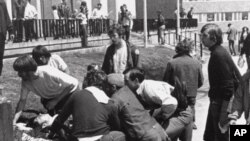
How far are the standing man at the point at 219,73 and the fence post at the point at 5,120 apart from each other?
2450 millimetres

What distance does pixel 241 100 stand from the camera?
510 cm

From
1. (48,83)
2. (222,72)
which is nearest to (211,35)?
(222,72)

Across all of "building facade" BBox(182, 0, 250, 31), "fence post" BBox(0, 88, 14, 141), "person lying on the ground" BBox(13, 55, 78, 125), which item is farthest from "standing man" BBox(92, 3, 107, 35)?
"building facade" BBox(182, 0, 250, 31)

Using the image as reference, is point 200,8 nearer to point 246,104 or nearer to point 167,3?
point 167,3

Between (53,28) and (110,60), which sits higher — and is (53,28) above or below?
above

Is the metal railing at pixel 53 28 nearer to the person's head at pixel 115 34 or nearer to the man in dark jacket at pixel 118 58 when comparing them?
the man in dark jacket at pixel 118 58

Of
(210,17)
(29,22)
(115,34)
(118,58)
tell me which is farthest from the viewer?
(210,17)

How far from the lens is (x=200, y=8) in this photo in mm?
52406

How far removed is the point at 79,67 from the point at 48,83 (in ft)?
30.8

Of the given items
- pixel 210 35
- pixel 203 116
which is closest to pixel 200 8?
pixel 203 116

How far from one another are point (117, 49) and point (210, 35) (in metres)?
2.51

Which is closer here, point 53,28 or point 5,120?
point 5,120

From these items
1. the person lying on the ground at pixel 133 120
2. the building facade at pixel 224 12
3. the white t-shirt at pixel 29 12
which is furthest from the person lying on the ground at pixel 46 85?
the building facade at pixel 224 12

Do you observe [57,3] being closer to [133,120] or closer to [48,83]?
[48,83]
